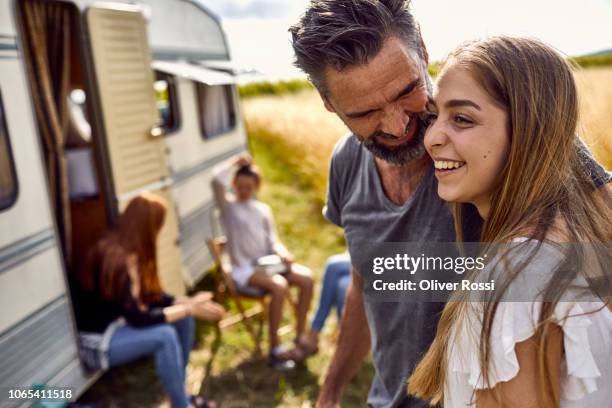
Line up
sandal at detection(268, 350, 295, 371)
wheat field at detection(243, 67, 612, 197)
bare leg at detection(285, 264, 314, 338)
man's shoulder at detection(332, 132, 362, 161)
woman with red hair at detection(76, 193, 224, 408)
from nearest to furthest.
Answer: man's shoulder at detection(332, 132, 362, 161) → woman with red hair at detection(76, 193, 224, 408) → sandal at detection(268, 350, 295, 371) → bare leg at detection(285, 264, 314, 338) → wheat field at detection(243, 67, 612, 197)

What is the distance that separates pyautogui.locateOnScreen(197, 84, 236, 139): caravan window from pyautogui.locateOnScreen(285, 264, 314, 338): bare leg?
8.10ft

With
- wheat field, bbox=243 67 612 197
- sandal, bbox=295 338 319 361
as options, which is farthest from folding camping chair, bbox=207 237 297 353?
wheat field, bbox=243 67 612 197

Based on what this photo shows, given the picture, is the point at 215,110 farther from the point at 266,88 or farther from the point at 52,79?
the point at 266,88

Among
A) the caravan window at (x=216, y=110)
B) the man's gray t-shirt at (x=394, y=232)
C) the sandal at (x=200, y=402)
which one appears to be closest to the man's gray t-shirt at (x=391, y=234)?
the man's gray t-shirt at (x=394, y=232)

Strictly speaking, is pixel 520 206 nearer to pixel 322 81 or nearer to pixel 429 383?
pixel 429 383

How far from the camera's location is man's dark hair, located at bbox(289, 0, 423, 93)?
4.71 feet

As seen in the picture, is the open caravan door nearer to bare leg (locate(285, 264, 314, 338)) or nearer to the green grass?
the green grass

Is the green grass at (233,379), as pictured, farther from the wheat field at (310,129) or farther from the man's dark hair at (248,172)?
the wheat field at (310,129)

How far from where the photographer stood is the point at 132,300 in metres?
3.66

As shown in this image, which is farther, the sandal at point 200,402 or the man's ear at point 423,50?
the sandal at point 200,402

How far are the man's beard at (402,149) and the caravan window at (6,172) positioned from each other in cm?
242

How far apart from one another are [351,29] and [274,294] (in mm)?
3567

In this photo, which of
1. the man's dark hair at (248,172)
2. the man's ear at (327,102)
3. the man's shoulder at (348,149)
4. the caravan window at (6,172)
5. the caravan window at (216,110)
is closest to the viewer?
the man's ear at (327,102)

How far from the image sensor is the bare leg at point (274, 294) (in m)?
4.73
